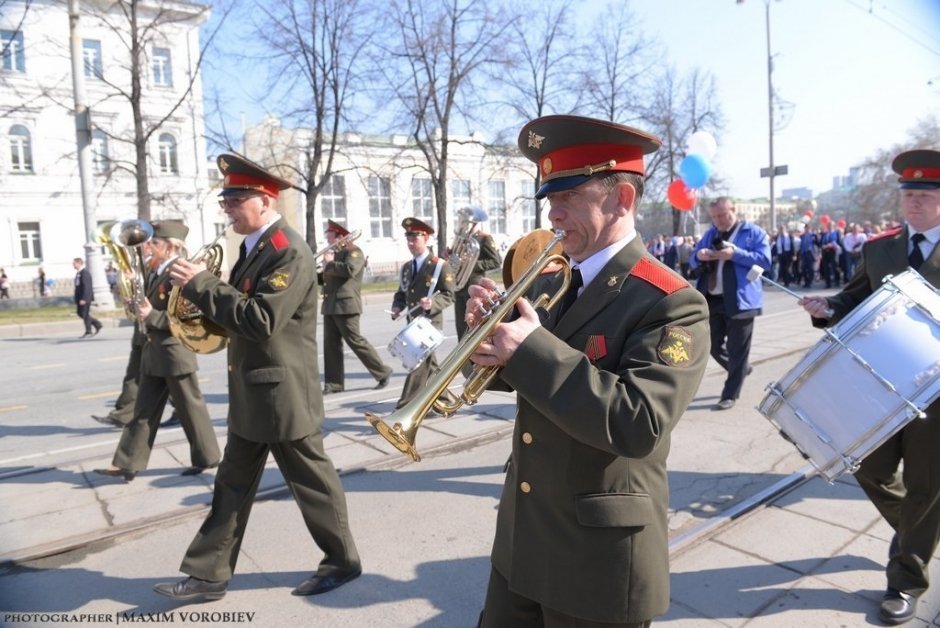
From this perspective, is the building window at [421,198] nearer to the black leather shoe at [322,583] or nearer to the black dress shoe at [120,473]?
the black dress shoe at [120,473]

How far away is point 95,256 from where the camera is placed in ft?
61.9

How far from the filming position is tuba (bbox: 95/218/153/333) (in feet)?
18.0

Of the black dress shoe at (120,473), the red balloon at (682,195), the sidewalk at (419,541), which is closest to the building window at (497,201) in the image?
the red balloon at (682,195)

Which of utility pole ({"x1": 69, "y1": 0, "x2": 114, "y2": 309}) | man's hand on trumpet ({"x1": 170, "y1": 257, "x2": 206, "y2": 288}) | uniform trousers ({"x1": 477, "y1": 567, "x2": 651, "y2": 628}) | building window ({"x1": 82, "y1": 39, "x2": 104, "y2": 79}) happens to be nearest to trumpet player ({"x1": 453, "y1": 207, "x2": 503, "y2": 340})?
man's hand on trumpet ({"x1": 170, "y1": 257, "x2": 206, "y2": 288})

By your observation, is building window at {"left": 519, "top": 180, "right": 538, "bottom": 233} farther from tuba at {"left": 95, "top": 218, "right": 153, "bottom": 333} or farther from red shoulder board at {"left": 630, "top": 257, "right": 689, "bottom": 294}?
red shoulder board at {"left": 630, "top": 257, "right": 689, "bottom": 294}

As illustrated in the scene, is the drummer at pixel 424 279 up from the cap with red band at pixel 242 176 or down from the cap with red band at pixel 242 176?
down

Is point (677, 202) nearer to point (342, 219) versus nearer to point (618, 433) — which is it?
point (618, 433)

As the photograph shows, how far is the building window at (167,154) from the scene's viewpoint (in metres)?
35.4

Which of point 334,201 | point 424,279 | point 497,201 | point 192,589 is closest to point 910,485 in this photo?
point 192,589

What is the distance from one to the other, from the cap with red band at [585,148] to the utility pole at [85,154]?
18.5m

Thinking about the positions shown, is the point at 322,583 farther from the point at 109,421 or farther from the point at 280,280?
the point at 109,421

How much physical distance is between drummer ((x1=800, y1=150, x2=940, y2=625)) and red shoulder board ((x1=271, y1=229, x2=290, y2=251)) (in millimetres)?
2798

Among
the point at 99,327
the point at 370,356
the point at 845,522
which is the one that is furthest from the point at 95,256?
the point at 845,522

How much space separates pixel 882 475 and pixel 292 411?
9.94 ft
